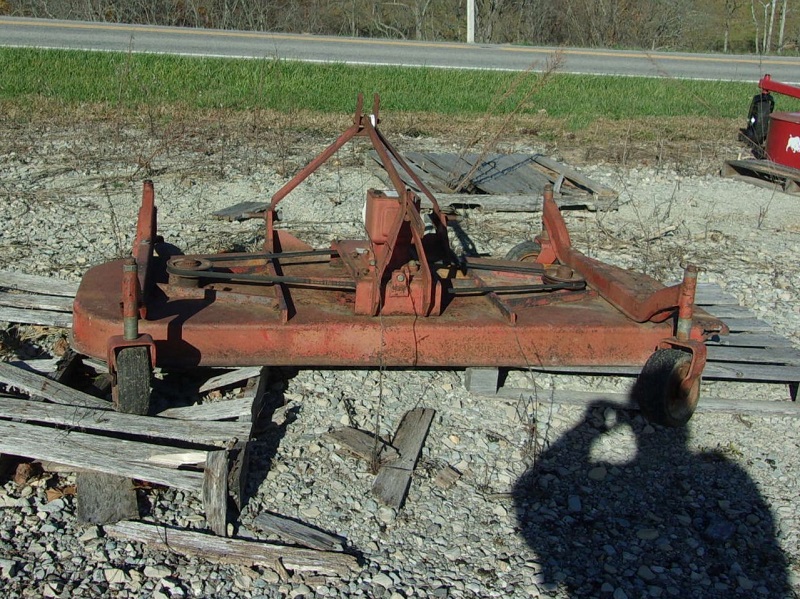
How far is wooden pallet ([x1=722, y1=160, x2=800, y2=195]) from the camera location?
924cm

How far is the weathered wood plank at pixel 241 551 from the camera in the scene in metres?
3.47

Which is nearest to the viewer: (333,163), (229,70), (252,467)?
(252,467)

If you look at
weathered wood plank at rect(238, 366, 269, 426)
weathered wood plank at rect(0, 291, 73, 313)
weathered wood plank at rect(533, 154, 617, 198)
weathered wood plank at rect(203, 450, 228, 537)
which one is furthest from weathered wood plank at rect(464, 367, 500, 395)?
weathered wood plank at rect(533, 154, 617, 198)

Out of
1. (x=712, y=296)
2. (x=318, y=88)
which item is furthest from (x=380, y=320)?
(x=318, y=88)

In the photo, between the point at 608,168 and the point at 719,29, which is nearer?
the point at 608,168

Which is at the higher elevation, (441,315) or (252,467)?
(441,315)

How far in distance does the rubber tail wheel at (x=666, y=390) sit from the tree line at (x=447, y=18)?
64.3 feet

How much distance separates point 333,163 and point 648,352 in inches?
205

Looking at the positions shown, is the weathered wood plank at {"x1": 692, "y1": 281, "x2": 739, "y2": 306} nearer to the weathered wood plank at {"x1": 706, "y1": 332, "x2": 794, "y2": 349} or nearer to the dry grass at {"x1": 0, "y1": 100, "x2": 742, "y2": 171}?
the weathered wood plank at {"x1": 706, "y1": 332, "x2": 794, "y2": 349}

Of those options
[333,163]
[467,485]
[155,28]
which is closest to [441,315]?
[467,485]

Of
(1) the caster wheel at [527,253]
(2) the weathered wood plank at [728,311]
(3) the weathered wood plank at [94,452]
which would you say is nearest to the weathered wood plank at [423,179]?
(1) the caster wheel at [527,253]

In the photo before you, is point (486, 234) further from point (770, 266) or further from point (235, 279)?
point (235, 279)

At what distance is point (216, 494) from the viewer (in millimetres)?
3635

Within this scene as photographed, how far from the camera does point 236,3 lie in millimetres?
22422
